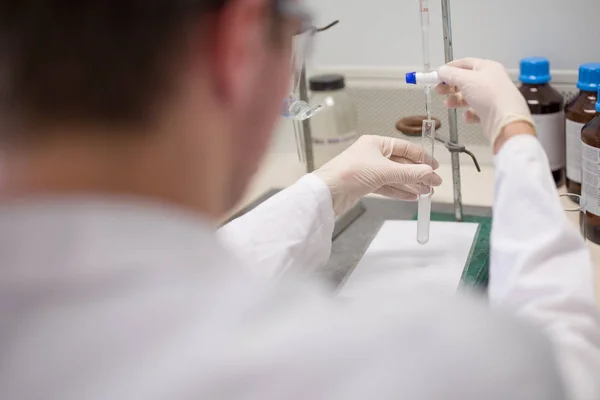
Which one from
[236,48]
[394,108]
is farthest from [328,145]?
[236,48]

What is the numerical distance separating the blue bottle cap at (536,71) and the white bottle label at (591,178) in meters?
0.20

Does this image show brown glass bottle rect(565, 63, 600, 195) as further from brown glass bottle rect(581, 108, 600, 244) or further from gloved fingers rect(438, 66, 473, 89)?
gloved fingers rect(438, 66, 473, 89)

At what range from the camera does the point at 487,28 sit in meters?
1.32

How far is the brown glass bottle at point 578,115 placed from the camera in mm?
1130

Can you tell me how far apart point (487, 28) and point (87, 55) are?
110 cm

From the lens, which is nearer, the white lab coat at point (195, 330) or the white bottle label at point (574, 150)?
the white lab coat at point (195, 330)

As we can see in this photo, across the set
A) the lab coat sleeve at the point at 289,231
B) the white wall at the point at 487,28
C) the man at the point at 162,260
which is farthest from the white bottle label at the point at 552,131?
the man at the point at 162,260

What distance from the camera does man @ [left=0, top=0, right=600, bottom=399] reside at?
377 millimetres

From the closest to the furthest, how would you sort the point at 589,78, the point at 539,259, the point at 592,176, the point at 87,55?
the point at 87,55 → the point at 539,259 → the point at 592,176 → the point at 589,78

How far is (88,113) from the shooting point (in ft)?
1.29

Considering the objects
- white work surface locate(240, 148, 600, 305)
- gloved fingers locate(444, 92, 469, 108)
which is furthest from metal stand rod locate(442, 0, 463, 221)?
gloved fingers locate(444, 92, 469, 108)

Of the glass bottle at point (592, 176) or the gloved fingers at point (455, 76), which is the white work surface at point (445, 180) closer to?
the glass bottle at point (592, 176)

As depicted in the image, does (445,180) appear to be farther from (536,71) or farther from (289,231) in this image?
(289,231)

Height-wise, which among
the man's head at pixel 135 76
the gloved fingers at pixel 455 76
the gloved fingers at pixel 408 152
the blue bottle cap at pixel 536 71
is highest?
the man's head at pixel 135 76
